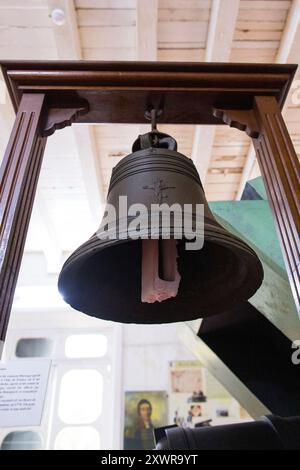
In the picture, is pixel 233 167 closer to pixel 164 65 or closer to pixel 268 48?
pixel 268 48

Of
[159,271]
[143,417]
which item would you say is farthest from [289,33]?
[143,417]

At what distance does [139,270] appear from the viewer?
1.10 metres

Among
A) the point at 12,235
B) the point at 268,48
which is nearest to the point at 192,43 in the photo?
the point at 268,48

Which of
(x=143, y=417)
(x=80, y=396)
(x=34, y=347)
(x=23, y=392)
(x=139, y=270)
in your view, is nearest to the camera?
(x=23, y=392)

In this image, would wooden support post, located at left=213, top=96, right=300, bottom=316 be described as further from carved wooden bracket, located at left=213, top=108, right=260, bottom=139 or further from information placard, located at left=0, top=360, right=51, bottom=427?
information placard, located at left=0, top=360, right=51, bottom=427

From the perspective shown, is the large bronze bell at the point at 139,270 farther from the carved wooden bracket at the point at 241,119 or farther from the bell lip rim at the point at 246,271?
→ the carved wooden bracket at the point at 241,119

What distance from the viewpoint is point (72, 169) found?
10.3 ft

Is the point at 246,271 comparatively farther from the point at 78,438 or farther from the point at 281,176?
the point at 78,438

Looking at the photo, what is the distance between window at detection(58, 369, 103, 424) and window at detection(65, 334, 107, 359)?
206mm

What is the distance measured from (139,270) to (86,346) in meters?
3.41

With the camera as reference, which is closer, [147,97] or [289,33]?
[147,97]

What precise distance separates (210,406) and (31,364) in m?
3.32

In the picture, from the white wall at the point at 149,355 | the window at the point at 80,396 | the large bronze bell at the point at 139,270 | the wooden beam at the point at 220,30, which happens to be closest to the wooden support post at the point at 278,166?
the large bronze bell at the point at 139,270

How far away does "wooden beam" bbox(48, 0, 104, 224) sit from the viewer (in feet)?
6.28
